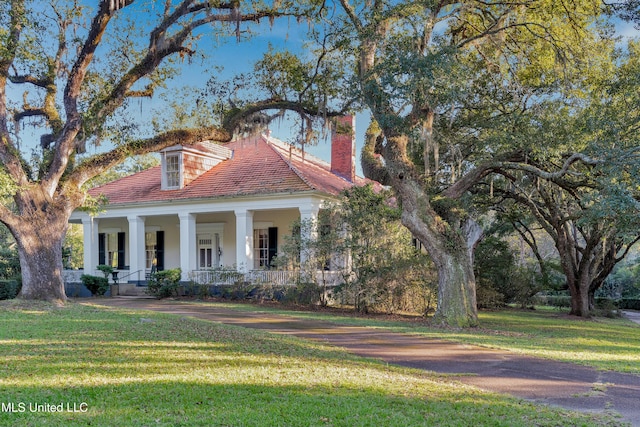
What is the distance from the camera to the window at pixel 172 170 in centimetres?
2397

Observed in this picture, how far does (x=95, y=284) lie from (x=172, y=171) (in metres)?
6.15

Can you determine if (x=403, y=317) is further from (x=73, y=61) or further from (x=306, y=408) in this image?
(x=73, y=61)

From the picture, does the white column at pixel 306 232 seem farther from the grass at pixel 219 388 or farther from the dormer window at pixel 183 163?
the grass at pixel 219 388

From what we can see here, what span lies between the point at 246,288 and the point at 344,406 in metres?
14.2

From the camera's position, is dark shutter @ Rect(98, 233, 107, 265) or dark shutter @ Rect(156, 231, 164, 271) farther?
dark shutter @ Rect(98, 233, 107, 265)

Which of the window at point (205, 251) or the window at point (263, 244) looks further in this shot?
the window at point (205, 251)

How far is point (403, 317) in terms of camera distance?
15680 millimetres

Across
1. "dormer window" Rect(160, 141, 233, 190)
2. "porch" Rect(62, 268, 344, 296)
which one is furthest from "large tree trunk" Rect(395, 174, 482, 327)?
"dormer window" Rect(160, 141, 233, 190)

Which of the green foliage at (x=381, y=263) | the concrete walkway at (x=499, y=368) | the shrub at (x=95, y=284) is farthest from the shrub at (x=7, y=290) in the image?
the green foliage at (x=381, y=263)

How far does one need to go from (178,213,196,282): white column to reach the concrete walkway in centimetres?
1017

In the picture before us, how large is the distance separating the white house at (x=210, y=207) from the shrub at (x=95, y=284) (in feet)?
5.71

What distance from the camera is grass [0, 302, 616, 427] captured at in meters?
5.34

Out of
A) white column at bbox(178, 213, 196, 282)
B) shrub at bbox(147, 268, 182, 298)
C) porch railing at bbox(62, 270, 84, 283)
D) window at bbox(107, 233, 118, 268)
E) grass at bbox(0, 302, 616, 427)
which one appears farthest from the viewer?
window at bbox(107, 233, 118, 268)

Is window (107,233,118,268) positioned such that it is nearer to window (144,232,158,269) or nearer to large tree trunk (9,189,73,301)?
window (144,232,158,269)
